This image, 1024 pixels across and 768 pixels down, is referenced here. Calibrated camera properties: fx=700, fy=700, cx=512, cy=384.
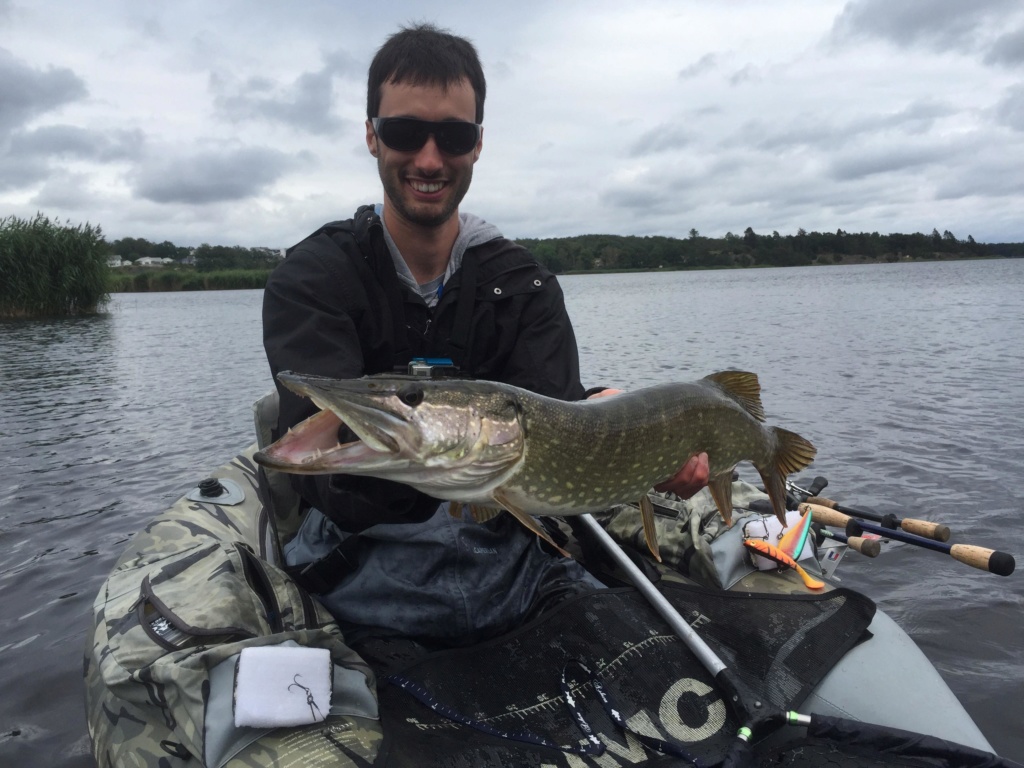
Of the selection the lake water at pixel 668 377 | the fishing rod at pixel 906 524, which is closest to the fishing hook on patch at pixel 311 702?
the lake water at pixel 668 377

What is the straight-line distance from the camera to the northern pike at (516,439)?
5.42 feet

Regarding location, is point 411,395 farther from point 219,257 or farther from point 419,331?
point 219,257

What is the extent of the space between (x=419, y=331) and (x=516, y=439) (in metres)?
0.95

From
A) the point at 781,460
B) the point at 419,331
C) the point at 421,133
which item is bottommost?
the point at 781,460

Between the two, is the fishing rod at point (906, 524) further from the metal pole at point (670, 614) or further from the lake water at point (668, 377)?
the metal pole at point (670, 614)

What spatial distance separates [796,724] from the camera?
208 centimetres

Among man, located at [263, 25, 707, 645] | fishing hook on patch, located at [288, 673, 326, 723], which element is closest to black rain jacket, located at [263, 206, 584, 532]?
man, located at [263, 25, 707, 645]

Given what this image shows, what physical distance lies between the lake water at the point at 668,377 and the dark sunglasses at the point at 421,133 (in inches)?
114

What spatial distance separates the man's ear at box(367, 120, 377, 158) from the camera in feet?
9.04

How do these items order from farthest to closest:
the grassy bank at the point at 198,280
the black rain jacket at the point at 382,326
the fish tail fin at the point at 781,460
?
the grassy bank at the point at 198,280
the fish tail fin at the point at 781,460
the black rain jacket at the point at 382,326

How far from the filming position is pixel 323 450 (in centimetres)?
168

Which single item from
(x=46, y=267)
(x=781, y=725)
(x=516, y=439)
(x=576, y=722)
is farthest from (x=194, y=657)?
(x=46, y=267)

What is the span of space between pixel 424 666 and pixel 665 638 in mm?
843

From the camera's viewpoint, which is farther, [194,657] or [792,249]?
[792,249]
